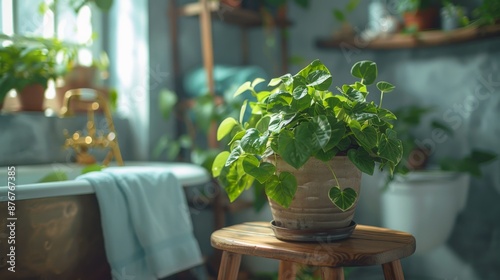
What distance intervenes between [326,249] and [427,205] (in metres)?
1.23

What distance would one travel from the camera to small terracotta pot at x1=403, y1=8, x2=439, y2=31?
2.33m

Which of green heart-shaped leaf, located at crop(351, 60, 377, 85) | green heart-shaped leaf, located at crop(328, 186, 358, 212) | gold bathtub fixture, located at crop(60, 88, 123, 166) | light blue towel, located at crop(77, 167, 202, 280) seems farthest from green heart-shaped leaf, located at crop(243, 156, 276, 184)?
gold bathtub fixture, located at crop(60, 88, 123, 166)

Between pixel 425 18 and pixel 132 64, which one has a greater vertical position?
pixel 425 18

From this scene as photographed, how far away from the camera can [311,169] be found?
1036 mm

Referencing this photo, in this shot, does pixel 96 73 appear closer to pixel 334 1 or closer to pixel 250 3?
pixel 250 3

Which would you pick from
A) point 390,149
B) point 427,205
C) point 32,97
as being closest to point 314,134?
point 390,149

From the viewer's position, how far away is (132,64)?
2.37m

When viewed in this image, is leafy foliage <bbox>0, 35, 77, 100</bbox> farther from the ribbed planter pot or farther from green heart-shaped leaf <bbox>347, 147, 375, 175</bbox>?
green heart-shaped leaf <bbox>347, 147, 375, 175</bbox>

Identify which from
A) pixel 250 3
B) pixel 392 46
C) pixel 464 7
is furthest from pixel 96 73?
pixel 464 7

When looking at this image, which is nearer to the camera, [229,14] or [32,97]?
[32,97]

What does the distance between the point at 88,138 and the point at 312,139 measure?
4.19 ft

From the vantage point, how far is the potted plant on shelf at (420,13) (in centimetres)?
232

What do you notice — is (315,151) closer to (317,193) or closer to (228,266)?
(317,193)

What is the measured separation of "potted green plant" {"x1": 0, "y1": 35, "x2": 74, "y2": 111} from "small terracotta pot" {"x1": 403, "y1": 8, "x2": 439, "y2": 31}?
147 centimetres
